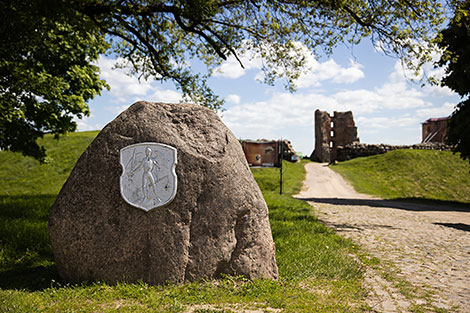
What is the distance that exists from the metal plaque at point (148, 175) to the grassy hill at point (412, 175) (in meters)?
19.7

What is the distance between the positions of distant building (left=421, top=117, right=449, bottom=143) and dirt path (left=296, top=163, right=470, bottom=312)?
42.4 m

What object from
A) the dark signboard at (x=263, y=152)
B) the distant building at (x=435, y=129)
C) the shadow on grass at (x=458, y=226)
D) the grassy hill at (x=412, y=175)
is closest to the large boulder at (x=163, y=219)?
the shadow on grass at (x=458, y=226)

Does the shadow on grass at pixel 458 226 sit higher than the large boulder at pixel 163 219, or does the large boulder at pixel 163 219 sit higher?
the large boulder at pixel 163 219

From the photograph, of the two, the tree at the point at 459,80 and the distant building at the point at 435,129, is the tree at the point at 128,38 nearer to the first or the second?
the tree at the point at 459,80

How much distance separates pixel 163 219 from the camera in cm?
485

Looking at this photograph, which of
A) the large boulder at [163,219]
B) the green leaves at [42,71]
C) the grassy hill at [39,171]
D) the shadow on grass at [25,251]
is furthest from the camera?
the grassy hill at [39,171]

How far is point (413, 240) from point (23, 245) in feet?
29.4

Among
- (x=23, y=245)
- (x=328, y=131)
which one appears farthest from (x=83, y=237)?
(x=328, y=131)

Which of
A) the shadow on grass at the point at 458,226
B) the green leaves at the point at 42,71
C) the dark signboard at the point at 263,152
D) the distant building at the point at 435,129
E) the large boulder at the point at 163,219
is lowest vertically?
the shadow on grass at the point at 458,226

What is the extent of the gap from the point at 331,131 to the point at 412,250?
4169cm

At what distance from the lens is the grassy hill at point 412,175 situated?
78.1ft

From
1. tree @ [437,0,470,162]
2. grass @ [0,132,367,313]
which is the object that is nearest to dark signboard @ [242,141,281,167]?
tree @ [437,0,470,162]

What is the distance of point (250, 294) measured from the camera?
4695 millimetres

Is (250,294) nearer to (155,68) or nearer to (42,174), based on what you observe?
(155,68)
